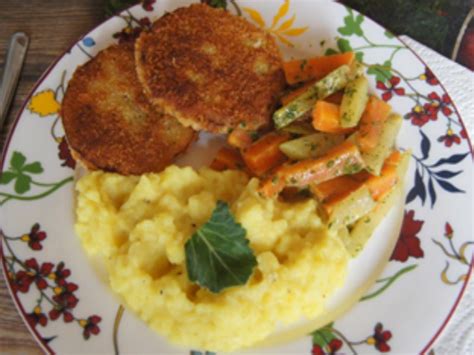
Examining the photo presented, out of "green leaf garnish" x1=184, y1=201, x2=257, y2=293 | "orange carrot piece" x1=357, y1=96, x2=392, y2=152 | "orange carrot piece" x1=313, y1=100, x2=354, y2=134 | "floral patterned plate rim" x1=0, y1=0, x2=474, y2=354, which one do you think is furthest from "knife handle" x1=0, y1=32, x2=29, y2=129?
"orange carrot piece" x1=357, y1=96, x2=392, y2=152

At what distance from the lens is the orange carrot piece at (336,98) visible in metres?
2.79

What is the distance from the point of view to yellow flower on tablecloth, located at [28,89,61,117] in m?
3.03

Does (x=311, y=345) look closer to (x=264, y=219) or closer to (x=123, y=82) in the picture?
(x=264, y=219)

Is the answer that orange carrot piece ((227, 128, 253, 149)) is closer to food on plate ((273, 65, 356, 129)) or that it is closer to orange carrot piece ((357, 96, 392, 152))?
food on plate ((273, 65, 356, 129))

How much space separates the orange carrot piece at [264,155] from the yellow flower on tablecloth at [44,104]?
119 centimetres

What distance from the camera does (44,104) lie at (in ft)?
10.0

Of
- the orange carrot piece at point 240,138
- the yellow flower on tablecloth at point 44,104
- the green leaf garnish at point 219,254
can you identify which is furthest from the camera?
the yellow flower on tablecloth at point 44,104

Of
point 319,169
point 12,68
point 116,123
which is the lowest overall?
point 12,68

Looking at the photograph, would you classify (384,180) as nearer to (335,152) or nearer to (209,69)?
(335,152)

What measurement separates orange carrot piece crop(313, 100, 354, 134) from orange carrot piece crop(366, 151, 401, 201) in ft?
1.02

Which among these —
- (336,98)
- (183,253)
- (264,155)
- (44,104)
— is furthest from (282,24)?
(183,253)

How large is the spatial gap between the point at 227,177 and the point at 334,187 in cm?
57

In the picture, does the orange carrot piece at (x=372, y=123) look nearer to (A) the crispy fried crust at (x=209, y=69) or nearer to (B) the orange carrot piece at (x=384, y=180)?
(B) the orange carrot piece at (x=384, y=180)

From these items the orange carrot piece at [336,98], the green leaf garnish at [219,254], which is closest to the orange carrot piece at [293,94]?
the orange carrot piece at [336,98]
